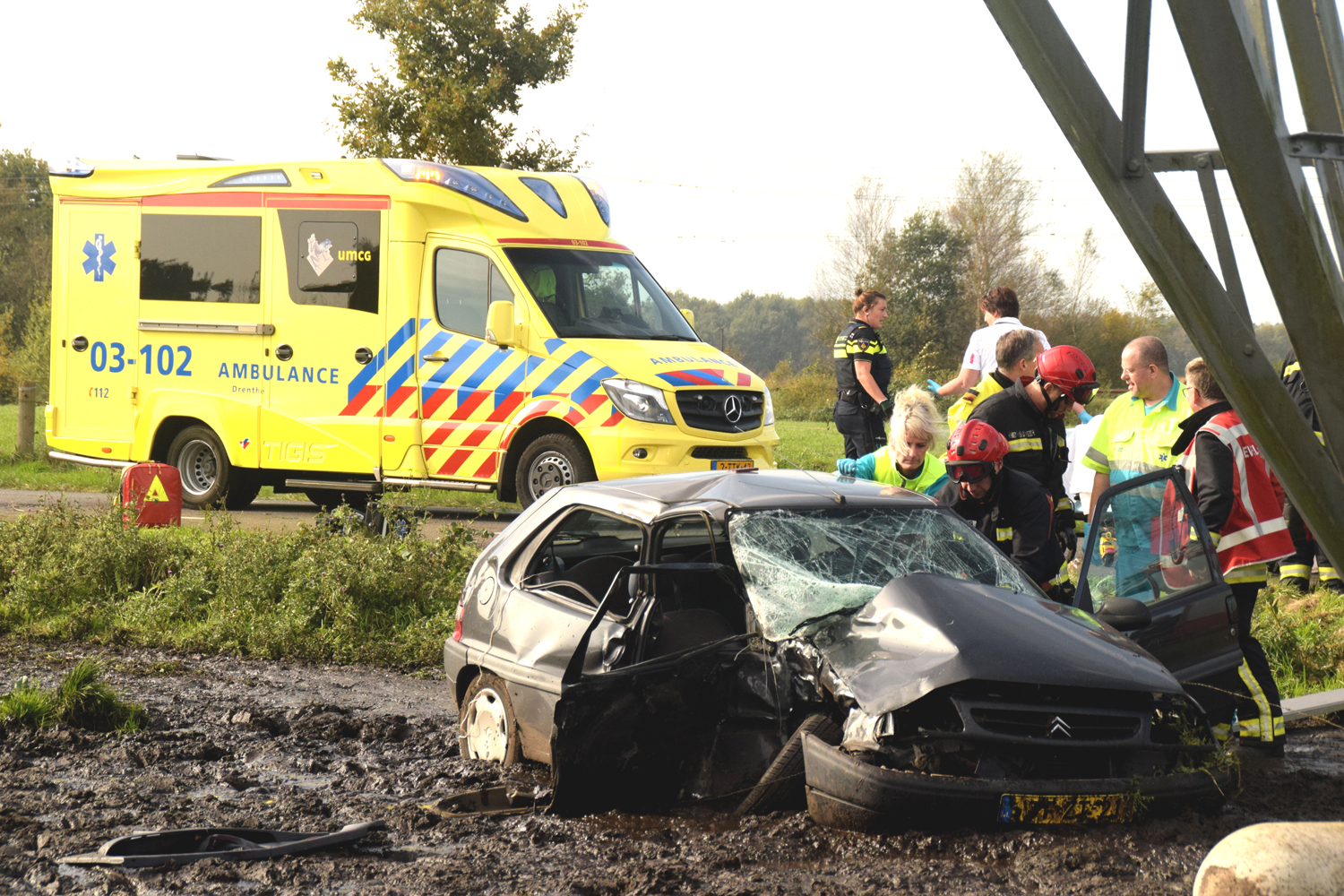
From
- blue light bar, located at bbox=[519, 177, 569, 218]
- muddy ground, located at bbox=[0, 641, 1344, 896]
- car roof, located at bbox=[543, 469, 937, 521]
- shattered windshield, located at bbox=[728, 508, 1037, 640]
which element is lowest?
muddy ground, located at bbox=[0, 641, 1344, 896]

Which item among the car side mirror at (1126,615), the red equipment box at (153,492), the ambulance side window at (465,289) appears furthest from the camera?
the ambulance side window at (465,289)

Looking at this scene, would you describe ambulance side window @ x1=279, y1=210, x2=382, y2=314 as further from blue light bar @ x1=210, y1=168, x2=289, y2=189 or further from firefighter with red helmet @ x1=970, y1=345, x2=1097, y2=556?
firefighter with red helmet @ x1=970, y1=345, x2=1097, y2=556

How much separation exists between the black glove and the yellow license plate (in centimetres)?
271

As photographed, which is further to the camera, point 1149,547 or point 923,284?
point 923,284

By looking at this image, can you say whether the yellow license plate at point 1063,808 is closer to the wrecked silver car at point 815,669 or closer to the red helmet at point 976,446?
the wrecked silver car at point 815,669

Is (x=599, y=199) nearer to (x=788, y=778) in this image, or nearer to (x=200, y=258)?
(x=200, y=258)

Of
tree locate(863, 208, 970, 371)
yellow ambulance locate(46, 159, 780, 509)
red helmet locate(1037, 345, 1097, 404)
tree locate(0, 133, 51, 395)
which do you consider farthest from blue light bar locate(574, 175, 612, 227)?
tree locate(0, 133, 51, 395)

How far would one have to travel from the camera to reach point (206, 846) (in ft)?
13.5

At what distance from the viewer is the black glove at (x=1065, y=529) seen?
6.69 metres

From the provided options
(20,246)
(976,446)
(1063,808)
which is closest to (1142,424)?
(976,446)

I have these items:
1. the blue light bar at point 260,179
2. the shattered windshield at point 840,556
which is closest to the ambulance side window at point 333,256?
the blue light bar at point 260,179

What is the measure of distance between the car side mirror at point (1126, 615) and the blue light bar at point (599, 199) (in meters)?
8.33

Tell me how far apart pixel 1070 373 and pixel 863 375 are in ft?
14.4

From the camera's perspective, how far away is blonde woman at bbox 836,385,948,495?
6.20 meters
